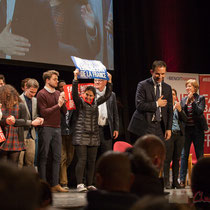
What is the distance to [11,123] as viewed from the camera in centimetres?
457

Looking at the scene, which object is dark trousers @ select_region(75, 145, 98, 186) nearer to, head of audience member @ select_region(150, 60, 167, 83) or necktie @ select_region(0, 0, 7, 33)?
Answer: head of audience member @ select_region(150, 60, 167, 83)

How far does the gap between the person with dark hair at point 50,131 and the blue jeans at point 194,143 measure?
1.97 m

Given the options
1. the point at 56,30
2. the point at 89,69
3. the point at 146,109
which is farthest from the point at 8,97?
the point at 56,30

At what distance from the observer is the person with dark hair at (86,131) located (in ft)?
16.8

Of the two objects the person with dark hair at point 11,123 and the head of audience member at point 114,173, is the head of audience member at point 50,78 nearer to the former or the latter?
the person with dark hair at point 11,123

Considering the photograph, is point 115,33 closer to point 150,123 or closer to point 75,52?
point 75,52

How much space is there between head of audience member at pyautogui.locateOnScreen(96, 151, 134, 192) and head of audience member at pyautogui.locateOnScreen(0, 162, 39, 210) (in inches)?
23.3

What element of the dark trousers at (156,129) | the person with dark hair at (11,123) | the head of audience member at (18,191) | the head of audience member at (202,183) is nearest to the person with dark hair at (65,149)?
the person with dark hair at (11,123)

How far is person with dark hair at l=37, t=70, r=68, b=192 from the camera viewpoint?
5070 millimetres

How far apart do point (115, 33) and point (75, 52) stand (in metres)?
1.66

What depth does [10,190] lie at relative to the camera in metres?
1.10

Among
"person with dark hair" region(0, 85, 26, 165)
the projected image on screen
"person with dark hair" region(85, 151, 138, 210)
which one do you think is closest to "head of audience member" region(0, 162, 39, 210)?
"person with dark hair" region(85, 151, 138, 210)

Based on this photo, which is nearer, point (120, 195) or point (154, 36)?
point (120, 195)

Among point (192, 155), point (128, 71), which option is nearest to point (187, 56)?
point (128, 71)
